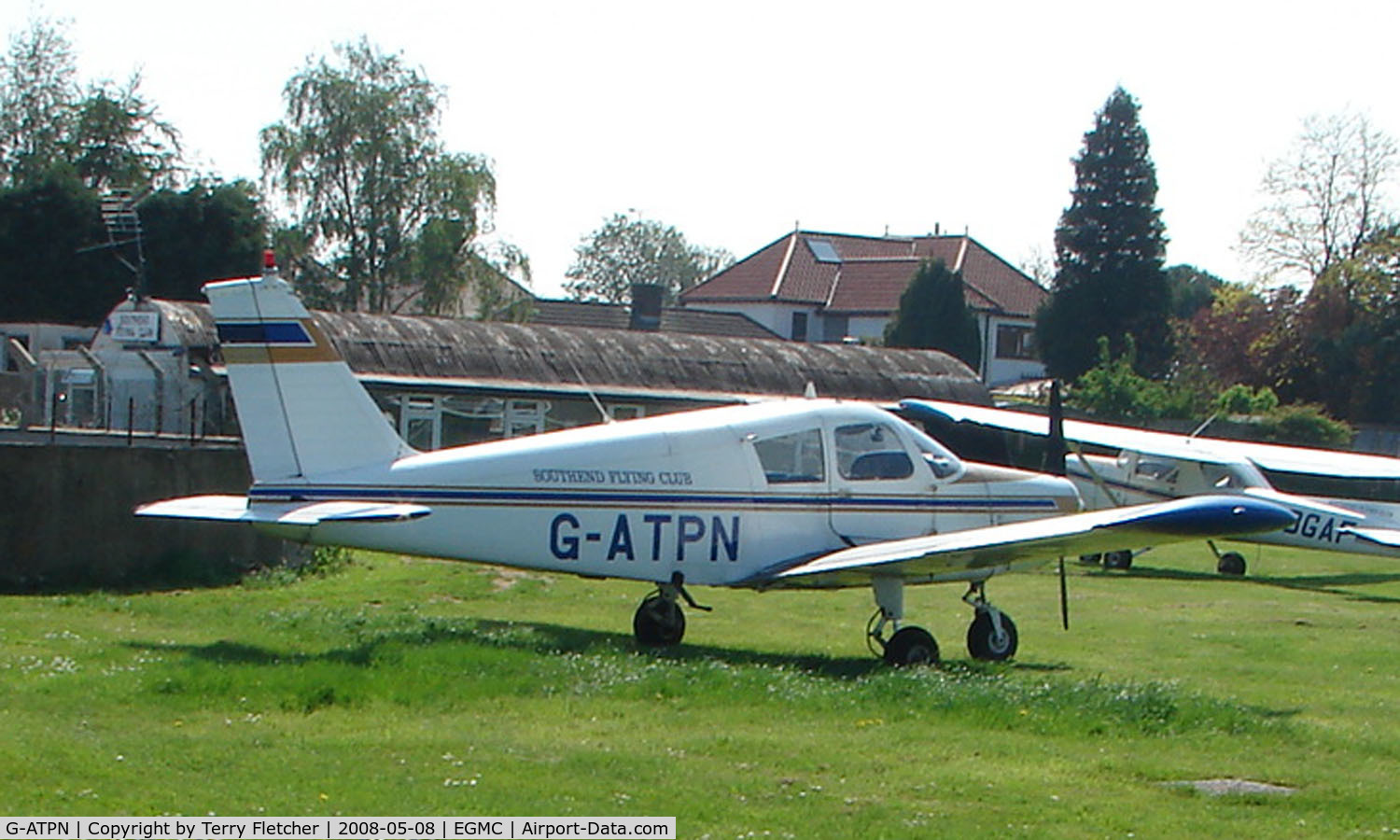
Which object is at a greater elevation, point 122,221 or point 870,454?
point 122,221

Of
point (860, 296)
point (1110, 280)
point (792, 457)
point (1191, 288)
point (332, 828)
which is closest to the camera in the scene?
point (332, 828)

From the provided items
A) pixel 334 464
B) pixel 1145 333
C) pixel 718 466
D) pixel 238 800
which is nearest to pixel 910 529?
pixel 718 466

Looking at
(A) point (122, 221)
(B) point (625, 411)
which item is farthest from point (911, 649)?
(A) point (122, 221)

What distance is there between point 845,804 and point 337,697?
379 centimetres

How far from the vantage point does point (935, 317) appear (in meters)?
64.9

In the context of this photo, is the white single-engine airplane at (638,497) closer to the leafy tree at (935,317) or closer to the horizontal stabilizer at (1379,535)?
the horizontal stabilizer at (1379,535)

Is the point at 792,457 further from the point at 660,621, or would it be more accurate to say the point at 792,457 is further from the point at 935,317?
the point at 935,317

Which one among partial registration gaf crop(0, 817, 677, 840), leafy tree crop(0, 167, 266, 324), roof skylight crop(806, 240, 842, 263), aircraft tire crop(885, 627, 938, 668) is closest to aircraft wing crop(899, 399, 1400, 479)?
aircraft tire crop(885, 627, 938, 668)

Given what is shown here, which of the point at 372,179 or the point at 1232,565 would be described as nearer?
the point at 1232,565

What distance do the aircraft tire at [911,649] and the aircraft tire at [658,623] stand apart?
1905mm

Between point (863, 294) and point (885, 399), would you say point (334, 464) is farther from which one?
point (863, 294)

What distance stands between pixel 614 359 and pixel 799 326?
123 ft

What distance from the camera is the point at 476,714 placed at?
10.1m

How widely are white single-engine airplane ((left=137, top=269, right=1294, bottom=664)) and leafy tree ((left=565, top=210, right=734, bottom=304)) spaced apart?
11247 cm
